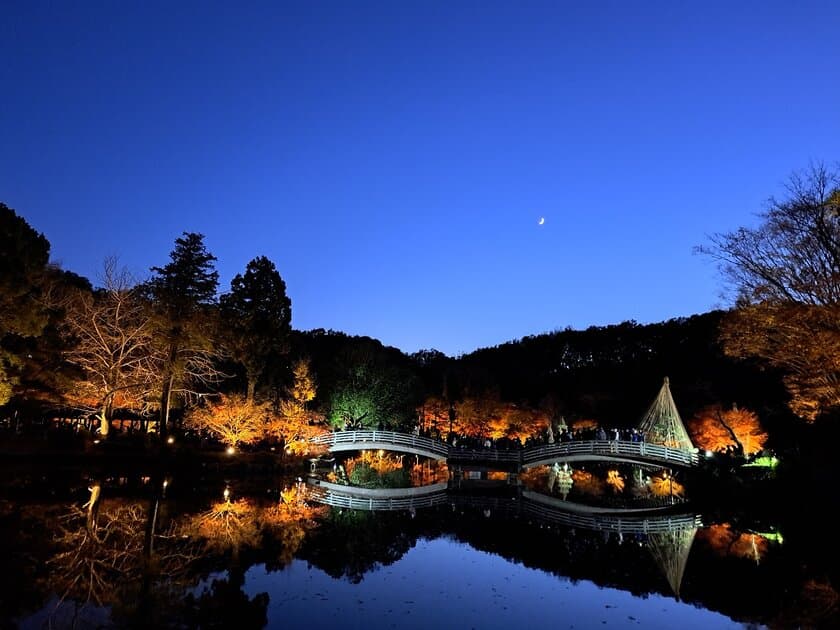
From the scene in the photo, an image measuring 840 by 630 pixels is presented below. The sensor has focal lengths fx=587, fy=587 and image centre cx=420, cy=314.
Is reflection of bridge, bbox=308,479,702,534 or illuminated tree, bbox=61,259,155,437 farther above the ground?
illuminated tree, bbox=61,259,155,437

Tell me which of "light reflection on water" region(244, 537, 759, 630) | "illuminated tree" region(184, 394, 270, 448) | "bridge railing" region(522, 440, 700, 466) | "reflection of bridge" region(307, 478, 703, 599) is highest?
"illuminated tree" region(184, 394, 270, 448)

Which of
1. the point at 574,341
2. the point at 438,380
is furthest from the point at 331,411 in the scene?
the point at 574,341

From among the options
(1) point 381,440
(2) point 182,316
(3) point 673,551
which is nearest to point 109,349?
(2) point 182,316

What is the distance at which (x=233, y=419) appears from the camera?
2733cm

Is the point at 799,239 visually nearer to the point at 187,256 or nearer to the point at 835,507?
the point at 835,507

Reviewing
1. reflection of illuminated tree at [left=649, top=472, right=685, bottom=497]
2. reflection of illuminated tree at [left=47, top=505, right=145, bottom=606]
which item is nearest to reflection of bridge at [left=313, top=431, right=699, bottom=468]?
reflection of illuminated tree at [left=649, top=472, right=685, bottom=497]

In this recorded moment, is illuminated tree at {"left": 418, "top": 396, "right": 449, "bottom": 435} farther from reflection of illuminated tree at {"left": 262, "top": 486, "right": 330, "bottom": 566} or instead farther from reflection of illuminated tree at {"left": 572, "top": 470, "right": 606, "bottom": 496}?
reflection of illuminated tree at {"left": 262, "top": 486, "right": 330, "bottom": 566}

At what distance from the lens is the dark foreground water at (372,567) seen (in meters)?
9.41

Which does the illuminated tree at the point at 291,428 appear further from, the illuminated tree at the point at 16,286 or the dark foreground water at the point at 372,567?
the illuminated tree at the point at 16,286

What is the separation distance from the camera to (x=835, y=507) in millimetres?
18797

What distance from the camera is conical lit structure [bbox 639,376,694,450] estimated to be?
30.5m

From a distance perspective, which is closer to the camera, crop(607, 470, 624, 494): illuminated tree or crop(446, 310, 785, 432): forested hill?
crop(607, 470, 624, 494): illuminated tree

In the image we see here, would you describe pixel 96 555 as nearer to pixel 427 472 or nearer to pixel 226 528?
pixel 226 528

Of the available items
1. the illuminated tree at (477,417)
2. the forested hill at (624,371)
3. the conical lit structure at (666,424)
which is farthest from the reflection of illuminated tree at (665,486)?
the illuminated tree at (477,417)
